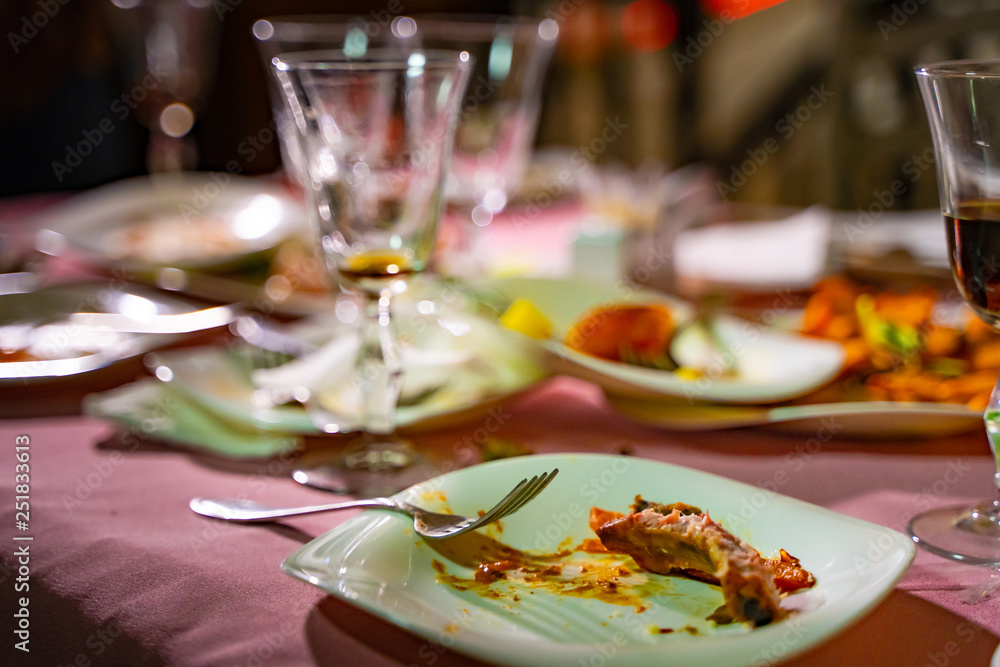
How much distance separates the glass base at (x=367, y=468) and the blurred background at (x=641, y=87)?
1204 mm

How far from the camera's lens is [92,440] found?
861 mm

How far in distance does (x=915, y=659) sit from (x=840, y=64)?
236cm

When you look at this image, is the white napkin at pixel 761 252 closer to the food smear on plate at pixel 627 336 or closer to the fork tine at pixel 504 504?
the food smear on plate at pixel 627 336

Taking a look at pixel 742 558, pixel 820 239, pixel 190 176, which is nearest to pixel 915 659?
pixel 742 558

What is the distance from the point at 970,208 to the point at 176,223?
4.46ft

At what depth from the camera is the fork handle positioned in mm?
611

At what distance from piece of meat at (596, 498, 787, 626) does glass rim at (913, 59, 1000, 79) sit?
1.10ft

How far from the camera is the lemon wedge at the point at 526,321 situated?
96 cm

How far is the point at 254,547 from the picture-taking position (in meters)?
0.64

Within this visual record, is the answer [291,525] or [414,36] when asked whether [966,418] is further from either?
[414,36]

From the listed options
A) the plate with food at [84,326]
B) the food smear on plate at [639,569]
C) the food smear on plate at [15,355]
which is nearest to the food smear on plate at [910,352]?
the food smear on plate at [639,569]

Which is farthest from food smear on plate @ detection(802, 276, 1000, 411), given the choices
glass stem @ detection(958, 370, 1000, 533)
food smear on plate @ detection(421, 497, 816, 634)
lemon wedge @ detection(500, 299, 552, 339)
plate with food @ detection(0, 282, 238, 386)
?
plate with food @ detection(0, 282, 238, 386)

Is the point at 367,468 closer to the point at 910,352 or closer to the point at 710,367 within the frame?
the point at 710,367

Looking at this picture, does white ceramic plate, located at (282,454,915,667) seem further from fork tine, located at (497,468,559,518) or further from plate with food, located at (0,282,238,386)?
plate with food, located at (0,282,238,386)
